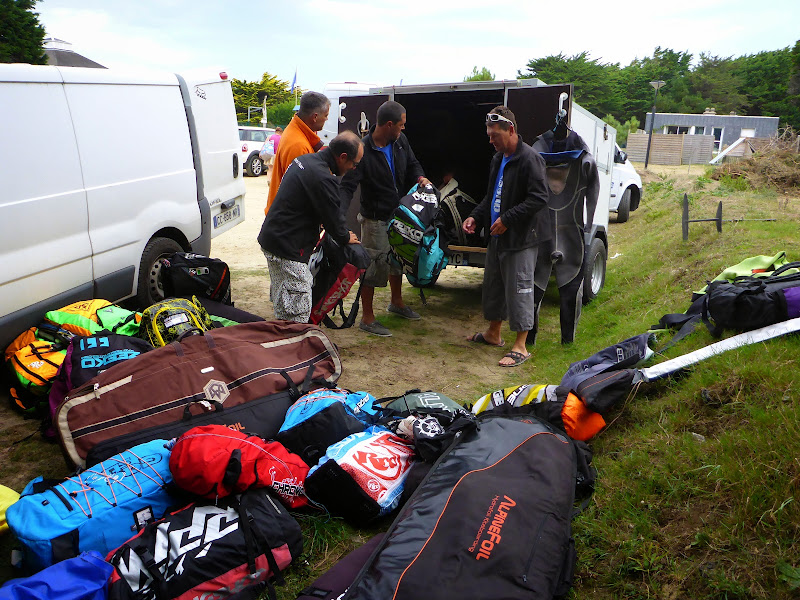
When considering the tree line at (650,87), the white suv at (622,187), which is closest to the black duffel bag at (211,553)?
the white suv at (622,187)

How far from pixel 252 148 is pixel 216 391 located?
17.2 metres

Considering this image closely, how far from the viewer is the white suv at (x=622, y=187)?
40.7 ft

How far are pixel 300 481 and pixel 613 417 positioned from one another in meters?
1.80

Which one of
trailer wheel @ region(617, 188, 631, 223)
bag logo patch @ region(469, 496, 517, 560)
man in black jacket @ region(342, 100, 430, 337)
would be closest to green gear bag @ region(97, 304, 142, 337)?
man in black jacket @ region(342, 100, 430, 337)

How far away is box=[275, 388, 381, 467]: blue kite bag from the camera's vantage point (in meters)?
3.14

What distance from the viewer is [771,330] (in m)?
3.27

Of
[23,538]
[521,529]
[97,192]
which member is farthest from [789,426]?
[97,192]

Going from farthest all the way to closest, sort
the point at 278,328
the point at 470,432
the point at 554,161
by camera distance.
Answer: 1. the point at 554,161
2. the point at 278,328
3. the point at 470,432

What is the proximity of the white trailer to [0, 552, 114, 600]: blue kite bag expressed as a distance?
469 cm

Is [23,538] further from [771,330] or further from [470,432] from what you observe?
[771,330]

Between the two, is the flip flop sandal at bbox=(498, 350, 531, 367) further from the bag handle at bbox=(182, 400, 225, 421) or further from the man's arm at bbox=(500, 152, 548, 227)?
the bag handle at bbox=(182, 400, 225, 421)

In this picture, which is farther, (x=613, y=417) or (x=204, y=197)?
(x=204, y=197)

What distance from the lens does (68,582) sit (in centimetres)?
213

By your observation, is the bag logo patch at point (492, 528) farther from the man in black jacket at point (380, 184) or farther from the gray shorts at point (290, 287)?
the man in black jacket at point (380, 184)
